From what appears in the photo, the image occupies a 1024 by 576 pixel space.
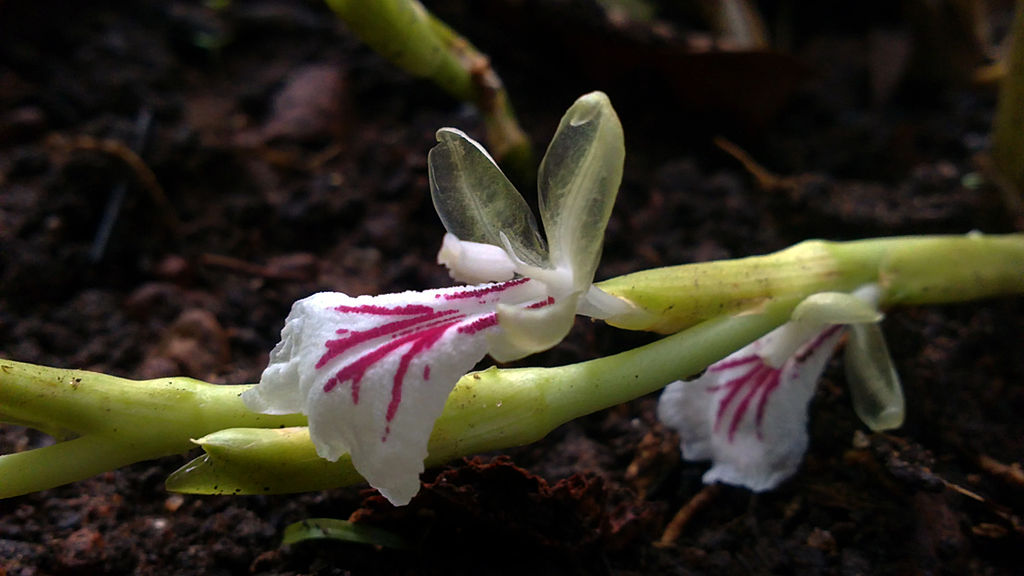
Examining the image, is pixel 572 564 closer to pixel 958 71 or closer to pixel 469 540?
pixel 469 540

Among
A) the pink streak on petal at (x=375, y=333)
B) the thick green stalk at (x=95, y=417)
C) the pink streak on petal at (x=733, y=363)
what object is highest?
the pink streak on petal at (x=375, y=333)

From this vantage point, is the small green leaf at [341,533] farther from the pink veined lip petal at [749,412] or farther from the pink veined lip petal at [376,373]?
the pink veined lip petal at [749,412]

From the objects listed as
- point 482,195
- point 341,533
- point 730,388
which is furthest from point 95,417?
point 730,388

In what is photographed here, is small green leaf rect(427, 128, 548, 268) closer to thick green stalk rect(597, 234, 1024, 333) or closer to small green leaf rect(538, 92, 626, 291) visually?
small green leaf rect(538, 92, 626, 291)

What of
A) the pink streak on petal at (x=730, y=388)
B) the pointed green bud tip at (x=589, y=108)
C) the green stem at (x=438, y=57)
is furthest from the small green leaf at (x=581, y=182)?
the green stem at (x=438, y=57)

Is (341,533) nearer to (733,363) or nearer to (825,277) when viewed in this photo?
(733,363)

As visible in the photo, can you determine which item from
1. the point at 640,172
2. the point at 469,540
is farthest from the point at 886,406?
the point at 640,172

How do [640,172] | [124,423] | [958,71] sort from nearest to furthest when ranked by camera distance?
1. [124,423]
2. [640,172]
3. [958,71]
